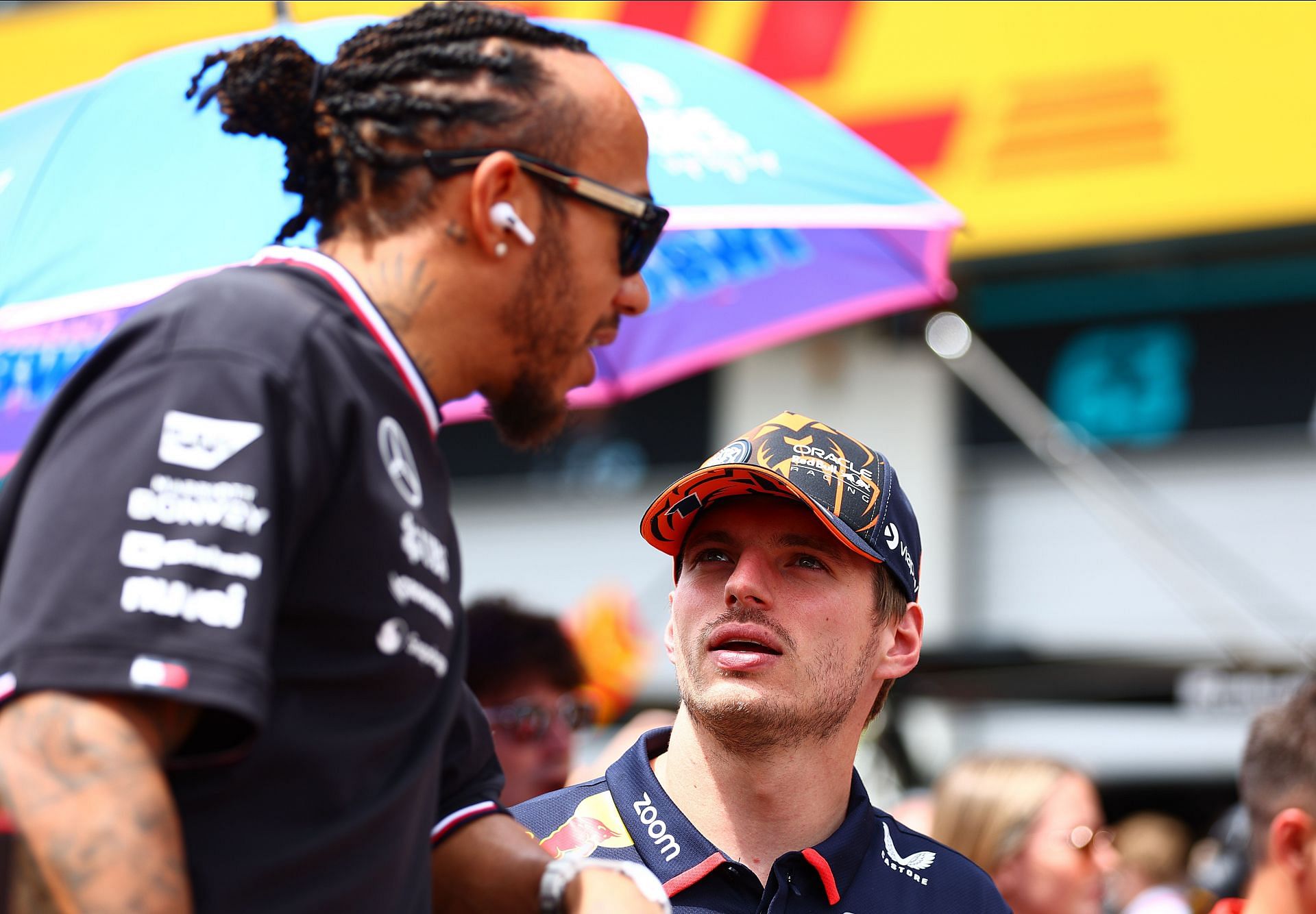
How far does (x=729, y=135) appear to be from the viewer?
3928 millimetres

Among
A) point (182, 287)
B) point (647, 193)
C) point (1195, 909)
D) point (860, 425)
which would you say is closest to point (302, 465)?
point (182, 287)

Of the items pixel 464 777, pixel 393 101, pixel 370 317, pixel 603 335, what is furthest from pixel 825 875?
pixel 393 101

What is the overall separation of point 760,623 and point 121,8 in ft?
29.0

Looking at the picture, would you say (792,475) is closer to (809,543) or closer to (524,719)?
(809,543)

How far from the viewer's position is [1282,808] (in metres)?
3.12

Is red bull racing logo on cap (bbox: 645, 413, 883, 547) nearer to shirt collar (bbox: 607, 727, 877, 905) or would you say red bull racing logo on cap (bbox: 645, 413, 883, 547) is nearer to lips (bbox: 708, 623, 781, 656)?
lips (bbox: 708, 623, 781, 656)

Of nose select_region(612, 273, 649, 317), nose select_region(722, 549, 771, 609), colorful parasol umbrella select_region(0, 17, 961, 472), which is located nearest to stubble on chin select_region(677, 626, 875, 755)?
A: nose select_region(722, 549, 771, 609)

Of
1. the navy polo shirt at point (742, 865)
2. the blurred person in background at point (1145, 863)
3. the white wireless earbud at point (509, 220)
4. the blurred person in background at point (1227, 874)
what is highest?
the white wireless earbud at point (509, 220)

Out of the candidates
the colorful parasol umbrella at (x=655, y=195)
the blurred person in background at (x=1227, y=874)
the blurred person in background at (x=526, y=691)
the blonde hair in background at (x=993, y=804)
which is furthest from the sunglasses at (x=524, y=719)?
Answer: the blurred person in background at (x=1227, y=874)

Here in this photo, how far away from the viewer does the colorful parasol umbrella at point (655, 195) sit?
3271mm

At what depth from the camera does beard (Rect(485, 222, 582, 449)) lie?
166 cm

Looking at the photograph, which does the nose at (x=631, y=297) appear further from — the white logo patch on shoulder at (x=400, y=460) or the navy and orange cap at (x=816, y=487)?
the navy and orange cap at (x=816, y=487)

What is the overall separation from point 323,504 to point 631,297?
53 cm

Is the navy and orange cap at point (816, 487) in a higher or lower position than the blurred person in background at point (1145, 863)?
higher
